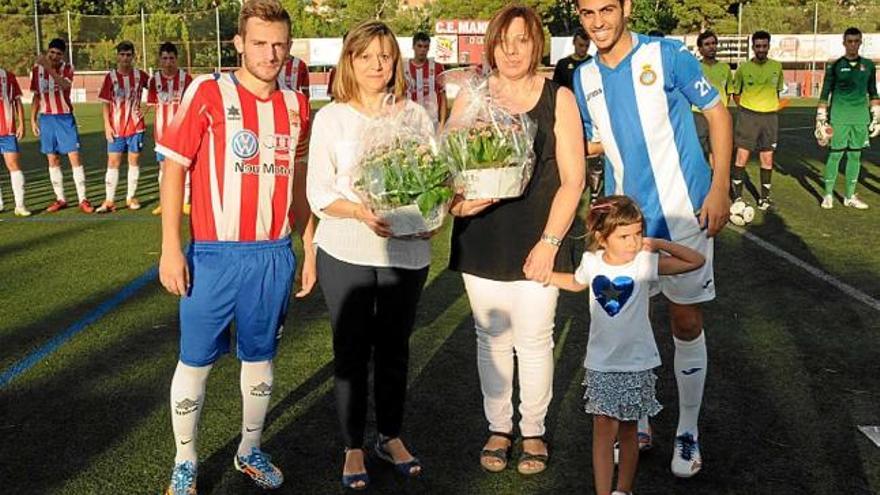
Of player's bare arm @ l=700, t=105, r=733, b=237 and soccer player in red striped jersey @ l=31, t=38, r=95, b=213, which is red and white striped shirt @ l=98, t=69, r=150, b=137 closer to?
soccer player in red striped jersey @ l=31, t=38, r=95, b=213

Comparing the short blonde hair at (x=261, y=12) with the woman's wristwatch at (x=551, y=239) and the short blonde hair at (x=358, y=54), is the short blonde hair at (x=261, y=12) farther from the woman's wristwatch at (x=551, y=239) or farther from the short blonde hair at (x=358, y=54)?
the woman's wristwatch at (x=551, y=239)

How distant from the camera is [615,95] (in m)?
3.94

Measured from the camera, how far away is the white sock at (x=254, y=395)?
3.95m

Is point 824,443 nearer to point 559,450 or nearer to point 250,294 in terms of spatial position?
point 559,450

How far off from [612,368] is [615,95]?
1.19 metres

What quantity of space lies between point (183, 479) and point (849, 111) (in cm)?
1023

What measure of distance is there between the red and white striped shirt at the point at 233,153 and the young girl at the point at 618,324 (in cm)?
128

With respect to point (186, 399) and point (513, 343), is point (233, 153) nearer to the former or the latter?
point (186, 399)

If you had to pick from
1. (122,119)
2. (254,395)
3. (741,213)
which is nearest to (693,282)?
(254,395)

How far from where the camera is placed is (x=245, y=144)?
3.61 metres

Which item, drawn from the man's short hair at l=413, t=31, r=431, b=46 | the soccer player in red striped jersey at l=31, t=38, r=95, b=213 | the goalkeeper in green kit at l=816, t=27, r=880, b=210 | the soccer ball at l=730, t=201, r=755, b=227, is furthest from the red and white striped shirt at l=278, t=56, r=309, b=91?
the goalkeeper in green kit at l=816, t=27, r=880, b=210

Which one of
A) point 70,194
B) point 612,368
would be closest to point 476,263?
point 612,368

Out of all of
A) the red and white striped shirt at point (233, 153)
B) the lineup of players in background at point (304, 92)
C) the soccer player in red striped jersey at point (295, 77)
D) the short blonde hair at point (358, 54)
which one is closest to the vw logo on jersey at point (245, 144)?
the red and white striped shirt at point (233, 153)

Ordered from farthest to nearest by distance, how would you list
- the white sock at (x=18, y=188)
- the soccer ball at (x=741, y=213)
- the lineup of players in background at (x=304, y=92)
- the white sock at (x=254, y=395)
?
1. the white sock at (x=18, y=188)
2. the lineup of players in background at (x=304, y=92)
3. the soccer ball at (x=741, y=213)
4. the white sock at (x=254, y=395)
